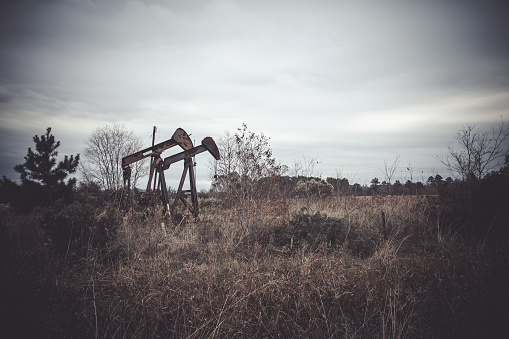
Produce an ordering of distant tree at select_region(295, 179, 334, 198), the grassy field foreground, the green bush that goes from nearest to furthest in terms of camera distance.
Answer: the grassy field foreground < the green bush < distant tree at select_region(295, 179, 334, 198)

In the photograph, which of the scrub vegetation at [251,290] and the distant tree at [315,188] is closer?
the scrub vegetation at [251,290]

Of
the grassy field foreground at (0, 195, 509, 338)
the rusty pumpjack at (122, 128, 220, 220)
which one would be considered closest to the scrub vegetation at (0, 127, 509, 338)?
the grassy field foreground at (0, 195, 509, 338)

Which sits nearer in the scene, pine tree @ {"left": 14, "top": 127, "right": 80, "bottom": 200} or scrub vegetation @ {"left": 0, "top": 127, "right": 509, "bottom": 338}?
scrub vegetation @ {"left": 0, "top": 127, "right": 509, "bottom": 338}

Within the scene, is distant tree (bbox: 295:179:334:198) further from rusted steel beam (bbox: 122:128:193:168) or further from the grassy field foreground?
the grassy field foreground

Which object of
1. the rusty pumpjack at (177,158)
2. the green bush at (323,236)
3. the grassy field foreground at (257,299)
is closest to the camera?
the grassy field foreground at (257,299)

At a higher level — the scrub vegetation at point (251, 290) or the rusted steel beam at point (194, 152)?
the rusted steel beam at point (194, 152)

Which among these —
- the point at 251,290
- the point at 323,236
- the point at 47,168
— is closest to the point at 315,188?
the point at 323,236

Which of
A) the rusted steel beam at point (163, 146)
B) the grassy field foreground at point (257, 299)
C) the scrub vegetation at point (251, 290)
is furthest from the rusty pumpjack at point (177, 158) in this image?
the grassy field foreground at point (257, 299)

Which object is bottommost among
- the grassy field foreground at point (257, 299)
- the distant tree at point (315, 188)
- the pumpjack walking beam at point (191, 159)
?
the grassy field foreground at point (257, 299)

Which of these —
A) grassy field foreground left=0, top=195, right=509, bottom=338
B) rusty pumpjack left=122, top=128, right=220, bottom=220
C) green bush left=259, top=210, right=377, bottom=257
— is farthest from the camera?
rusty pumpjack left=122, top=128, right=220, bottom=220

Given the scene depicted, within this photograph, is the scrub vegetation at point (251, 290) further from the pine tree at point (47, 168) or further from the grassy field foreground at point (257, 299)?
the pine tree at point (47, 168)

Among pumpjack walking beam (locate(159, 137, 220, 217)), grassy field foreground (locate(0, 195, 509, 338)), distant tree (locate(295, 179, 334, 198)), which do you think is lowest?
grassy field foreground (locate(0, 195, 509, 338))

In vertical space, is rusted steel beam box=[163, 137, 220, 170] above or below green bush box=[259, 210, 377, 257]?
above

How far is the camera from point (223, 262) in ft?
15.5
